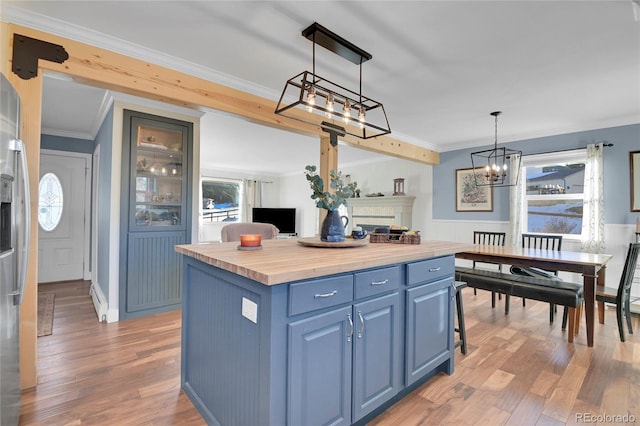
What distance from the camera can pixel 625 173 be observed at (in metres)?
3.96

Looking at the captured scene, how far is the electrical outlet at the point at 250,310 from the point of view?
1.31m

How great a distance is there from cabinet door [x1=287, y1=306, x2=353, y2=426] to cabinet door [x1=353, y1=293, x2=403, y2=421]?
0.06m

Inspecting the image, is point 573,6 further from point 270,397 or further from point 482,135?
point 482,135

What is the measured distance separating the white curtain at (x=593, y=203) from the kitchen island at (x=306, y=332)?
10.8ft

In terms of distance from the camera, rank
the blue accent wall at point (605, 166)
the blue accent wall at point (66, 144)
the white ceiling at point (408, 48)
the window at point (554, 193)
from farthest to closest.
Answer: the blue accent wall at point (66, 144) → the window at point (554, 193) → the blue accent wall at point (605, 166) → the white ceiling at point (408, 48)

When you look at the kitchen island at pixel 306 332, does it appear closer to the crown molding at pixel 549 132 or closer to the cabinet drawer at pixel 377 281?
the cabinet drawer at pixel 377 281

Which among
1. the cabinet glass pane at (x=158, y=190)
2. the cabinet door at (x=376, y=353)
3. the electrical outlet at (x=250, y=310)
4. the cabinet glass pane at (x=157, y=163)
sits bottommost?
the cabinet door at (x=376, y=353)

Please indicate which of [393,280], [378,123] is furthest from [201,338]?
[378,123]

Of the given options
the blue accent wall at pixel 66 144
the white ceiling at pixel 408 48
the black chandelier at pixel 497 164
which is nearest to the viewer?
the white ceiling at pixel 408 48

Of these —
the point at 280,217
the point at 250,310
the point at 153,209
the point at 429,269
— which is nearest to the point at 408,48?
the point at 429,269

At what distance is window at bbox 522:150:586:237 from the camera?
4.45 m

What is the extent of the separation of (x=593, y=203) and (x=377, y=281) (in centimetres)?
406

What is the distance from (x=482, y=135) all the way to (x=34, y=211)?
544cm

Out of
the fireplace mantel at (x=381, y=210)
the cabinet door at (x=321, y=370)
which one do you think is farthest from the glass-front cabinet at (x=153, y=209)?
the fireplace mantel at (x=381, y=210)
